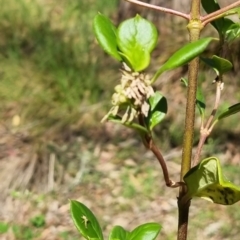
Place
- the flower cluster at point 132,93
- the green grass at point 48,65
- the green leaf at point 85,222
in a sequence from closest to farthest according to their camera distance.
Result: the flower cluster at point 132,93
the green leaf at point 85,222
the green grass at point 48,65

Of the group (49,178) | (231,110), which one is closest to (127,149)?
(49,178)

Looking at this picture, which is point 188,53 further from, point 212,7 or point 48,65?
point 48,65

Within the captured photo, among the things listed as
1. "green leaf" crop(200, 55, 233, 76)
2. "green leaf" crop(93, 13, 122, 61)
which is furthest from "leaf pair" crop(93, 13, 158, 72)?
"green leaf" crop(200, 55, 233, 76)

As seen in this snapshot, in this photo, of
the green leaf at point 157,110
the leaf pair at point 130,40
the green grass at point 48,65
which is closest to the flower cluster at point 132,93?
the leaf pair at point 130,40

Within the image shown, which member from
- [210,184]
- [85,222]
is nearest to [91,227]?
[85,222]

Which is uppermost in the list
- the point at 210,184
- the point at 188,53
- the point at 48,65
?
the point at 188,53

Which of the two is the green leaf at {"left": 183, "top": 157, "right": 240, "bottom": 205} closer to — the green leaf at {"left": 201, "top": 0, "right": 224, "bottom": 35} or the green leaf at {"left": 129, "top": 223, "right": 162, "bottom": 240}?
the green leaf at {"left": 129, "top": 223, "right": 162, "bottom": 240}

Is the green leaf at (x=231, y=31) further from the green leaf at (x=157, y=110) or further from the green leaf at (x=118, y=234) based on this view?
the green leaf at (x=118, y=234)
